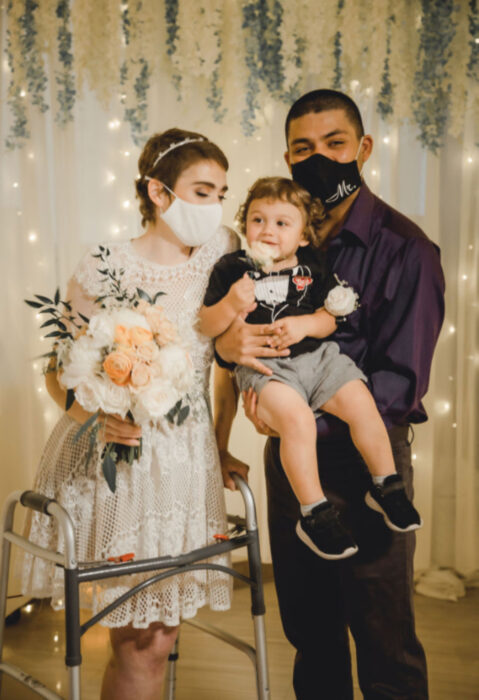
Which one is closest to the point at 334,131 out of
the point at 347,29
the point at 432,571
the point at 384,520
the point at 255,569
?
the point at 384,520

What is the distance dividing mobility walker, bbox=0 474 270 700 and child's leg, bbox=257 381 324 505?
0.46ft

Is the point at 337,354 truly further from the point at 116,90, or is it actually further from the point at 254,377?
the point at 116,90

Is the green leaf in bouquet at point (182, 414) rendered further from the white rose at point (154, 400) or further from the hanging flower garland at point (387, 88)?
the hanging flower garland at point (387, 88)

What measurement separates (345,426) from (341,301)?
360 millimetres

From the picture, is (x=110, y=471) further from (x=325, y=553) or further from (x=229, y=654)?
(x=229, y=654)

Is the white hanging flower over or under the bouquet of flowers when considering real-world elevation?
over

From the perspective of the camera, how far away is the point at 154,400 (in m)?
1.45

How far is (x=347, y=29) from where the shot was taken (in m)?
3.23

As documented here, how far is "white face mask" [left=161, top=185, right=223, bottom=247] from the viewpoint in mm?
1732

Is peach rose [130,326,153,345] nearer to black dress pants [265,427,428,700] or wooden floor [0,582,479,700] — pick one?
black dress pants [265,427,428,700]

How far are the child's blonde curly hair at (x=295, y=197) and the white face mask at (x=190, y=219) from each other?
19cm

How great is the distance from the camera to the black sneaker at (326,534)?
1605 mm

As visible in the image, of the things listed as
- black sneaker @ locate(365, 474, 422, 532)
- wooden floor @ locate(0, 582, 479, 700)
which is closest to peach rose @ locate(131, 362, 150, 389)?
black sneaker @ locate(365, 474, 422, 532)

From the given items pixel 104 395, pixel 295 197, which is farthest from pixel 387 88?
pixel 104 395
